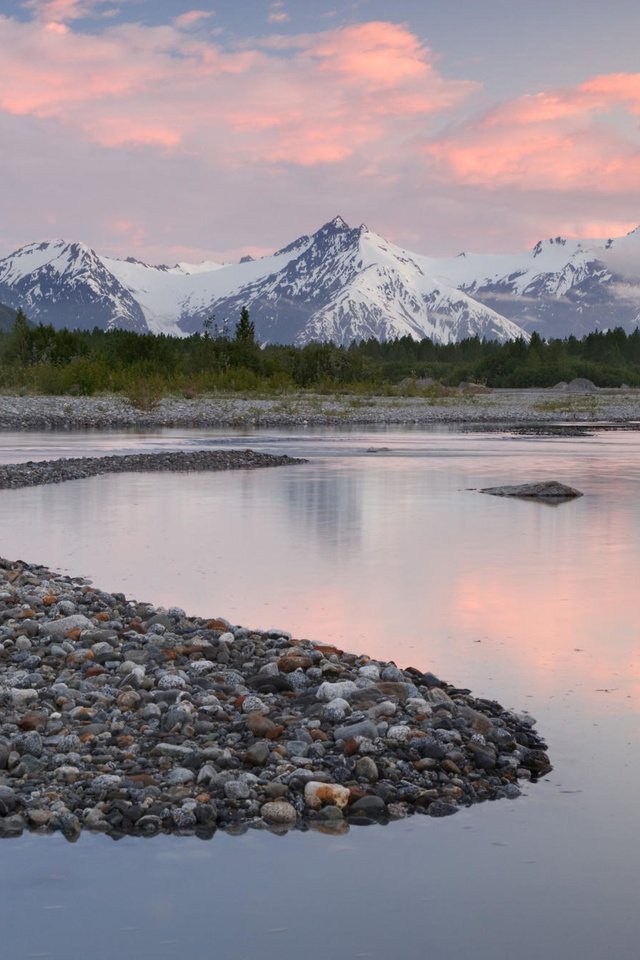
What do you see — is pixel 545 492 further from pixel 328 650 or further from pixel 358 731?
pixel 358 731

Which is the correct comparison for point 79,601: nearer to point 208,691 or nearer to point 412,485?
point 208,691

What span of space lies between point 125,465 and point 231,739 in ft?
96.6

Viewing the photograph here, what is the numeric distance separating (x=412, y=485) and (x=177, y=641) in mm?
20438

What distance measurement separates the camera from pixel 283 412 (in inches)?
3396

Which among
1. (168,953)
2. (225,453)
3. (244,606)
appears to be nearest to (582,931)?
(168,953)

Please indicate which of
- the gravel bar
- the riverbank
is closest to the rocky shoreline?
the gravel bar

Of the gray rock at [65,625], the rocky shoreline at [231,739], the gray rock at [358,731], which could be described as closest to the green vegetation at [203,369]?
the gray rock at [65,625]

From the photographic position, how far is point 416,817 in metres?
7.92

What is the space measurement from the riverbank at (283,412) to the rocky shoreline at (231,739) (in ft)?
192

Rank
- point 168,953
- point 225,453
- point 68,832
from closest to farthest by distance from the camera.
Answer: point 168,953 < point 68,832 < point 225,453

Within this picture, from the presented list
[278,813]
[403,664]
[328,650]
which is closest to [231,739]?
[278,813]

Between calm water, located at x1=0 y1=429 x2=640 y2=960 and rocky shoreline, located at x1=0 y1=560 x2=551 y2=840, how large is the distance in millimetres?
240

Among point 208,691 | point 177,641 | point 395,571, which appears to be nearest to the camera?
point 208,691

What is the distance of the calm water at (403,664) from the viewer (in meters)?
6.42
